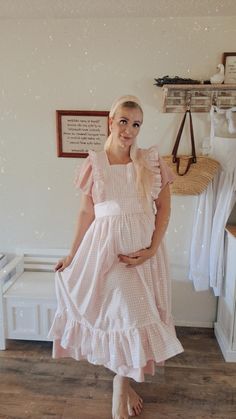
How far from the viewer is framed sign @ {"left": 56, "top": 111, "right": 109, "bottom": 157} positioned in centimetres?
214

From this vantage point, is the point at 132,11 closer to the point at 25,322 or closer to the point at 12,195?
the point at 12,195

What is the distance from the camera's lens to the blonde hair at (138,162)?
4.79 feet

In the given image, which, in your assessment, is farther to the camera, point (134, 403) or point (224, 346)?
point (224, 346)

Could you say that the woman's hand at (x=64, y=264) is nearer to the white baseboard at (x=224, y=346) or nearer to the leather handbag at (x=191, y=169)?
the leather handbag at (x=191, y=169)

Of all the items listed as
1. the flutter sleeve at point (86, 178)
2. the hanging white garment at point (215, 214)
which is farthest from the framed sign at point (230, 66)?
the flutter sleeve at point (86, 178)

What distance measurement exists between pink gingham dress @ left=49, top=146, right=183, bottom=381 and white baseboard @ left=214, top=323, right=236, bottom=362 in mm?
635

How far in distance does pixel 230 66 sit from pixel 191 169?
609 millimetres

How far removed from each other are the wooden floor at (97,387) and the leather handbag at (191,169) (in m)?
0.94

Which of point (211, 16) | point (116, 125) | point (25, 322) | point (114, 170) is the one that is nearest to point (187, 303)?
point (25, 322)

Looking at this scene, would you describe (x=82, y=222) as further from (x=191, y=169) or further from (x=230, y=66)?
(x=230, y=66)

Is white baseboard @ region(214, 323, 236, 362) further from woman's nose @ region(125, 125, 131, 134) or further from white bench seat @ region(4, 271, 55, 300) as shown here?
woman's nose @ region(125, 125, 131, 134)

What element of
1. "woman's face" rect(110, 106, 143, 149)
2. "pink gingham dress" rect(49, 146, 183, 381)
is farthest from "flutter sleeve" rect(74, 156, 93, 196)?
"woman's face" rect(110, 106, 143, 149)

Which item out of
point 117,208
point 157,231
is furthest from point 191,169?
point 117,208

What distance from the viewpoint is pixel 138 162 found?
4.92ft
